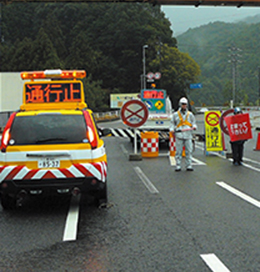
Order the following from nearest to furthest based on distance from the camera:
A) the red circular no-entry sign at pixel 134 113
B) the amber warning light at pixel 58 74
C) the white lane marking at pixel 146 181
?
the white lane marking at pixel 146 181, the amber warning light at pixel 58 74, the red circular no-entry sign at pixel 134 113

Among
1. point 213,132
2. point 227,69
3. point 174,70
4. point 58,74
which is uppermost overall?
point 227,69

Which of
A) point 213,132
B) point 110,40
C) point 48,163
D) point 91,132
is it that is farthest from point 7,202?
point 110,40

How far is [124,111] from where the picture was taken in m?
14.6

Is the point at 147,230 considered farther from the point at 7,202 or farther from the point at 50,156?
the point at 7,202

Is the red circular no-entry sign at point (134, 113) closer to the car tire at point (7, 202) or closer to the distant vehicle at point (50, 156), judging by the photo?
the distant vehicle at point (50, 156)

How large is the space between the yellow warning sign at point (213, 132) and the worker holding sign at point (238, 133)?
135cm

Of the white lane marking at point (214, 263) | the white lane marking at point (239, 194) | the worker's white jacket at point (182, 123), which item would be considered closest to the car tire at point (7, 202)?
the white lane marking at point (214, 263)

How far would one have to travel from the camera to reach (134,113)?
48.1ft

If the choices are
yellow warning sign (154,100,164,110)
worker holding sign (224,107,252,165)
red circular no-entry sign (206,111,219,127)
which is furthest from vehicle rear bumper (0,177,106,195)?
yellow warning sign (154,100,164,110)

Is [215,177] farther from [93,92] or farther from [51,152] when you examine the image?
[93,92]

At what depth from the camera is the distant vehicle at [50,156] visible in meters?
6.95

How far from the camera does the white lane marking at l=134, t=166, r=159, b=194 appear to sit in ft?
30.1

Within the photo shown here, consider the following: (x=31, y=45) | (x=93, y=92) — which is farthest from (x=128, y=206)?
(x=31, y=45)

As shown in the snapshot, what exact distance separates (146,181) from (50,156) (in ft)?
12.4
